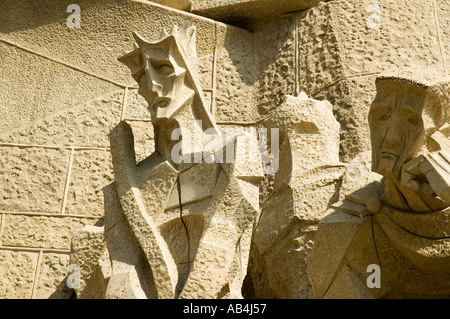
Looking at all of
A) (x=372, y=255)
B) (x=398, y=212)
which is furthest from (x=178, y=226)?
(x=398, y=212)

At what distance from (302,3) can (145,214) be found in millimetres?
2108

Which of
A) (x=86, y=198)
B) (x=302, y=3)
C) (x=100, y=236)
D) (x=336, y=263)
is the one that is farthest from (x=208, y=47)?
(x=336, y=263)

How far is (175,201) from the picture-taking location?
18.4 ft

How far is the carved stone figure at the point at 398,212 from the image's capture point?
16.9 feet

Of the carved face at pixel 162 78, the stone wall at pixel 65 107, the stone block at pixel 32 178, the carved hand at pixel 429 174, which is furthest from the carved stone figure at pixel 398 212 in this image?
the stone block at pixel 32 178

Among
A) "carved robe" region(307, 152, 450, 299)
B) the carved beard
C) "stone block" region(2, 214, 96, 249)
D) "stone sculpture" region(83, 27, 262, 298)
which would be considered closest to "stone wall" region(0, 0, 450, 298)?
"stone block" region(2, 214, 96, 249)

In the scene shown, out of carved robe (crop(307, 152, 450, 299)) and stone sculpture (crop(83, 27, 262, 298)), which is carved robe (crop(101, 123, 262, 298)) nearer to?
stone sculpture (crop(83, 27, 262, 298))

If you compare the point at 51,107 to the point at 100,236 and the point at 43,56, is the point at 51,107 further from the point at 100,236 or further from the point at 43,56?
the point at 100,236

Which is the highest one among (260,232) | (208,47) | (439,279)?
(208,47)

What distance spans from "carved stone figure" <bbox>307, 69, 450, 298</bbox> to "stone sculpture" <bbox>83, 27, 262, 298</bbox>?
0.42 m

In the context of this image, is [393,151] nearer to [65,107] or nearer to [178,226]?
[178,226]

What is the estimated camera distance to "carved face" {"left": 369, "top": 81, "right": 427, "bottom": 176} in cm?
517

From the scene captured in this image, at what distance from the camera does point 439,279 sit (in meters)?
5.30

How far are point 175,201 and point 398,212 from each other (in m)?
1.05
